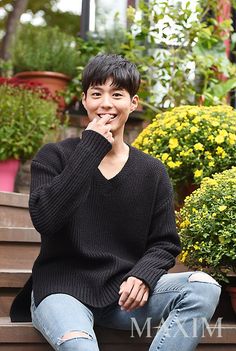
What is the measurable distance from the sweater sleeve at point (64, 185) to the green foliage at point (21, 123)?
253 centimetres

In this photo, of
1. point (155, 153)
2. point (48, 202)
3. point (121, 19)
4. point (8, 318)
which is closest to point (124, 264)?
point (48, 202)

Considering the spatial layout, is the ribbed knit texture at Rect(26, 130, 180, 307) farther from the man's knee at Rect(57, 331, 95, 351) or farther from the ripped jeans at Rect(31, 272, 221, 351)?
the man's knee at Rect(57, 331, 95, 351)

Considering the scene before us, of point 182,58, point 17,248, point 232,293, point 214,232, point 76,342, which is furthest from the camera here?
point 182,58

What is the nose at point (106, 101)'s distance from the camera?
9.59ft

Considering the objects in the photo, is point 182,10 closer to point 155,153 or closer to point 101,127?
point 155,153

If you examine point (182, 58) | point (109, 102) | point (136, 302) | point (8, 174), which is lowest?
point (8, 174)

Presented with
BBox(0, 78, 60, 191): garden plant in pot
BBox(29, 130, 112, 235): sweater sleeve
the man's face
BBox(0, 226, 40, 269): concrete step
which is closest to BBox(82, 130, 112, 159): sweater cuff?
BBox(29, 130, 112, 235): sweater sleeve

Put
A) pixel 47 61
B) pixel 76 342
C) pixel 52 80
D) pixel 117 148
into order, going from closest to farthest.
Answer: pixel 76 342 < pixel 117 148 < pixel 52 80 < pixel 47 61

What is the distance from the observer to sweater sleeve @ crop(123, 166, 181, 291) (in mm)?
2816

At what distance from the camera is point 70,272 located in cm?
281

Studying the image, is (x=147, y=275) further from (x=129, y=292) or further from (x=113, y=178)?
(x=113, y=178)

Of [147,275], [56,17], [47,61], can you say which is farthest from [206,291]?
[56,17]

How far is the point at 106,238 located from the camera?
2.91 metres

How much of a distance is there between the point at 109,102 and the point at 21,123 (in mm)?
2557
